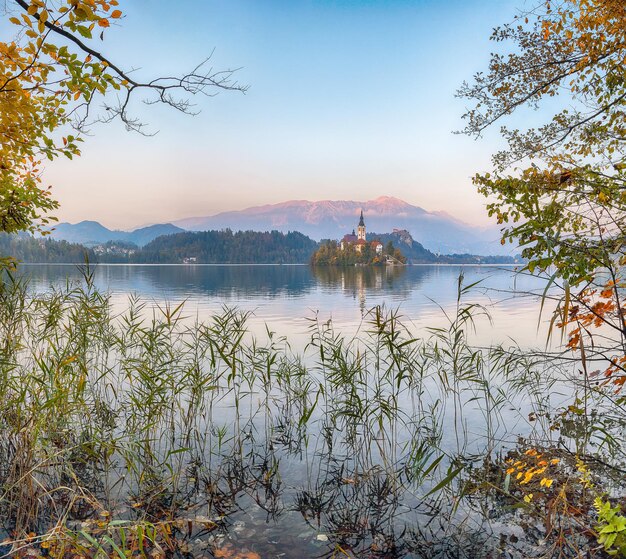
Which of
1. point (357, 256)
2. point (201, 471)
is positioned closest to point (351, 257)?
point (357, 256)

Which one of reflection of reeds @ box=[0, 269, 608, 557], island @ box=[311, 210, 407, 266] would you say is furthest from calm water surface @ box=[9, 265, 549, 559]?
island @ box=[311, 210, 407, 266]

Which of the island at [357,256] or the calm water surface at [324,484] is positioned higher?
the island at [357,256]

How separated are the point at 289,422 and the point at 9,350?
18.6 feet

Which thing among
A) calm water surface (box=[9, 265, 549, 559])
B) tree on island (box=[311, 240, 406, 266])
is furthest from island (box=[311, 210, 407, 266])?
calm water surface (box=[9, 265, 549, 559])

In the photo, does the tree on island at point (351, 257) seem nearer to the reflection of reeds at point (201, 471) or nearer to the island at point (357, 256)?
the island at point (357, 256)

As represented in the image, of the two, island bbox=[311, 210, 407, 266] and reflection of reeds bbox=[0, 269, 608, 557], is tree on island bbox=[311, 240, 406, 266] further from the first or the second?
reflection of reeds bbox=[0, 269, 608, 557]

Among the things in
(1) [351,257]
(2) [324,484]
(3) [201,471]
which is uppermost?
(1) [351,257]

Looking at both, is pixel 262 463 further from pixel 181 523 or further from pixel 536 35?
pixel 536 35

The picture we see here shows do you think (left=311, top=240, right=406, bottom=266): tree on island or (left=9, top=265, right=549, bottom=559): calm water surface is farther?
(left=311, top=240, right=406, bottom=266): tree on island

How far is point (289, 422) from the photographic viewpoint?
32.3ft

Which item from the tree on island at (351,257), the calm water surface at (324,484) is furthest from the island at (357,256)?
the calm water surface at (324,484)

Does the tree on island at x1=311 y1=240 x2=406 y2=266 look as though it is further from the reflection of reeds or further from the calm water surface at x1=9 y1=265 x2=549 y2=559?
the reflection of reeds

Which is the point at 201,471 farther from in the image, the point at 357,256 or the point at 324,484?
the point at 357,256

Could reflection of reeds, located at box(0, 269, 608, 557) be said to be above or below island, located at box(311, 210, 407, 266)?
below
